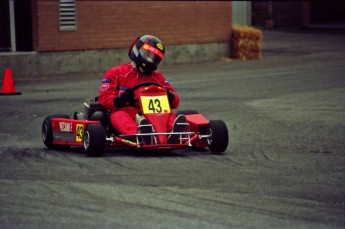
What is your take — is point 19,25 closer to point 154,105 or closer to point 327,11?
point 154,105

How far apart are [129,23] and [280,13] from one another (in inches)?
499

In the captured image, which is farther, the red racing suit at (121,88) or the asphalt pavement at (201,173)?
the red racing suit at (121,88)

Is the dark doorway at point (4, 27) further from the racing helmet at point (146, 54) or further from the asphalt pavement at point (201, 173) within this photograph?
the racing helmet at point (146, 54)

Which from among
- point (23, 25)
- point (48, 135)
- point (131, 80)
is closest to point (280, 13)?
point (23, 25)

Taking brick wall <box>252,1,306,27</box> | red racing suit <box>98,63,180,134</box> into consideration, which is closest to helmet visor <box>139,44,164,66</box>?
red racing suit <box>98,63,180,134</box>

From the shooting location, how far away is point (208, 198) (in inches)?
338

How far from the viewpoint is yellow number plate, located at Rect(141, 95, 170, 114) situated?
37.1ft

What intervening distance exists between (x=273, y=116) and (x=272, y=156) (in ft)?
13.1

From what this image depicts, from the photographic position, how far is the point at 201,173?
9.91 metres

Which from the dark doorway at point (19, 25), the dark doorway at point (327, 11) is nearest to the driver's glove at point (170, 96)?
the dark doorway at point (19, 25)

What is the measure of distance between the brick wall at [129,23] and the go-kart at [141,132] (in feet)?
36.7

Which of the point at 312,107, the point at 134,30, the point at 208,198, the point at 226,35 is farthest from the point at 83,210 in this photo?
the point at 226,35

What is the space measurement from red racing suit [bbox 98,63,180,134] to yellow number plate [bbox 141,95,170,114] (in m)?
0.13

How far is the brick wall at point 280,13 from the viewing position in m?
35.7
